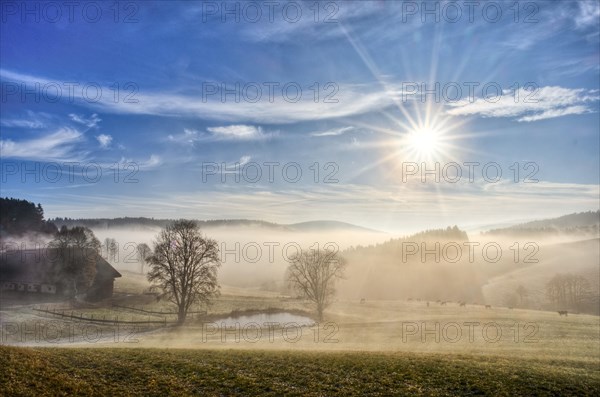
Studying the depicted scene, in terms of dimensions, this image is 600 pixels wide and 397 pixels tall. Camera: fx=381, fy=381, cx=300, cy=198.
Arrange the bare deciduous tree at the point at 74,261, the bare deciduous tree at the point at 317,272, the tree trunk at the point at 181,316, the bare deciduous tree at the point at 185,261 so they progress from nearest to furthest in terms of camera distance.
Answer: the tree trunk at the point at 181,316 → the bare deciduous tree at the point at 185,261 → the bare deciduous tree at the point at 317,272 → the bare deciduous tree at the point at 74,261

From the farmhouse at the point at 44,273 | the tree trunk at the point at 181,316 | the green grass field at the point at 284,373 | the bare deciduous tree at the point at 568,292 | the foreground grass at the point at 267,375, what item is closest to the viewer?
the foreground grass at the point at 267,375

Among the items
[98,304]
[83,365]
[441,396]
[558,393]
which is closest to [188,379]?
[83,365]

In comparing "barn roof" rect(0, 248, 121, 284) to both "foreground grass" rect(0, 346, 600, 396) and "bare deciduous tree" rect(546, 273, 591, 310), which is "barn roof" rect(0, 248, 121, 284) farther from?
"bare deciduous tree" rect(546, 273, 591, 310)

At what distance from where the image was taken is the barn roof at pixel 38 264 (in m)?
75.0

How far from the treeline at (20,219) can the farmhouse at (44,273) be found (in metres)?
60.9

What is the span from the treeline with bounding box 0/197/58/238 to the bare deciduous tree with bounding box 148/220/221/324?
97.9 m

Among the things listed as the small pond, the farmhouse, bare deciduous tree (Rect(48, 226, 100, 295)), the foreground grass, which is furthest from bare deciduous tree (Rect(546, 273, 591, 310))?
→ bare deciduous tree (Rect(48, 226, 100, 295))

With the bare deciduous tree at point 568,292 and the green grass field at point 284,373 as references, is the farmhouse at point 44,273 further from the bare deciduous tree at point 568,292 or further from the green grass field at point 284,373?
the bare deciduous tree at point 568,292

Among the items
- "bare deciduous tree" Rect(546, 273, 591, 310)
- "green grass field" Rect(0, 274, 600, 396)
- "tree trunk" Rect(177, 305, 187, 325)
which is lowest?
"bare deciduous tree" Rect(546, 273, 591, 310)

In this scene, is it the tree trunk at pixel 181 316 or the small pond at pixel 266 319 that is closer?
the tree trunk at pixel 181 316

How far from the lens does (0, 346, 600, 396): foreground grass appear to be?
18.4 meters

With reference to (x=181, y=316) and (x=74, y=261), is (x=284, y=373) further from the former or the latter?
(x=74, y=261)

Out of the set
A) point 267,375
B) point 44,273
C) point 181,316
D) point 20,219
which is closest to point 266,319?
point 181,316

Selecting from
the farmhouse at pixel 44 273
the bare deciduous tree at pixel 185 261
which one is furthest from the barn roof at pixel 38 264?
the bare deciduous tree at pixel 185 261
